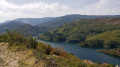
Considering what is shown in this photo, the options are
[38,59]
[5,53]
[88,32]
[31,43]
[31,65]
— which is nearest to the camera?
[31,65]

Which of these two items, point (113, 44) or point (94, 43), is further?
point (94, 43)

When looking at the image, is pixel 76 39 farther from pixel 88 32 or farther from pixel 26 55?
pixel 26 55

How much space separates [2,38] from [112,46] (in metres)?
113

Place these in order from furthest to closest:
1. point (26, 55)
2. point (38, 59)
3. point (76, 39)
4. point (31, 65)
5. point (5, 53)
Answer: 1. point (76, 39)
2. point (5, 53)
3. point (26, 55)
4. point (38, 59)
5. point (31, 65)

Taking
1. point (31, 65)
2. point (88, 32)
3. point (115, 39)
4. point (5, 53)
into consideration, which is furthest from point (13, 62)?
point (88, 32)

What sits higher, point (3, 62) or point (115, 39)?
point (3, 62)

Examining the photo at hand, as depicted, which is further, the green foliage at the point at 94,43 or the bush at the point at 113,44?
the green foliage at the point at 94,43

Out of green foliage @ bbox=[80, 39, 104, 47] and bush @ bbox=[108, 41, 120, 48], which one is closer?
bush @ bbox=[108, 41, 120, 48]

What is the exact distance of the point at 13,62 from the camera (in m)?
15.7

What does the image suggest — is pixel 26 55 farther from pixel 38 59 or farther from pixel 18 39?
pixel 18 39

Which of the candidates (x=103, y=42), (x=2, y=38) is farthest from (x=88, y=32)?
(x=2, y=38)

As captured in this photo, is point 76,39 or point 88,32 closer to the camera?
point 76,39

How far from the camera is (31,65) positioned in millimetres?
14594

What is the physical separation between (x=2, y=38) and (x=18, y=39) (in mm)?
5609
